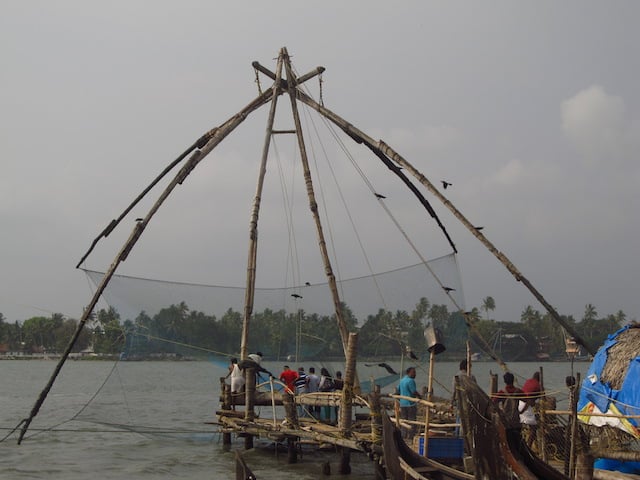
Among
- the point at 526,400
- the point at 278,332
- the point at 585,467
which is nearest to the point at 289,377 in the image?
the point at 278,332

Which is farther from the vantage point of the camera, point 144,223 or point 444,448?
point 144,223

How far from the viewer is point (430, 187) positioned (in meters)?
13.3

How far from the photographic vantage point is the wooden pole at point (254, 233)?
13.3 meters

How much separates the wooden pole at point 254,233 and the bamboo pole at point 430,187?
0.68m

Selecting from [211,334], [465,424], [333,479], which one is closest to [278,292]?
[211,334]

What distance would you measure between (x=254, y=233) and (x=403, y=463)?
20.7 ft

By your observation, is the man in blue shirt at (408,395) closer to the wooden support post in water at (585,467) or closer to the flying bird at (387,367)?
the flying bird at (387,367)

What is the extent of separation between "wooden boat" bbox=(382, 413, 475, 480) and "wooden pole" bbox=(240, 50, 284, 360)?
4.76m

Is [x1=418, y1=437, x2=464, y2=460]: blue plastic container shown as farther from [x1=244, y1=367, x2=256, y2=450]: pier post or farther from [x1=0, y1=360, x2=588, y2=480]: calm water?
[x1=244, y1=367, x2=256, y2=450]: pier post

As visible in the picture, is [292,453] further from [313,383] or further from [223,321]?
[223,321]

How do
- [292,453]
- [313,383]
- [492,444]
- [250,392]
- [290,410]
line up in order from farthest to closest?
[313,383] → [292,453] → [250,392] → [290,410] → [492,444]

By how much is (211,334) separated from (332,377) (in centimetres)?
249

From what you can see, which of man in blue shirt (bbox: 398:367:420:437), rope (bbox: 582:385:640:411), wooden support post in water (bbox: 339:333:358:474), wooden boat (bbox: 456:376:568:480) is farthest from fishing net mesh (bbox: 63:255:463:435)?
wooden boat (bbox: 456:376:568:480)

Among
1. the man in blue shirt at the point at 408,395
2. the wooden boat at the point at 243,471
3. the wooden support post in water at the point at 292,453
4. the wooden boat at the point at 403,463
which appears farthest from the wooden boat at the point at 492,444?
the wooden support post in water at the point at 292,453
